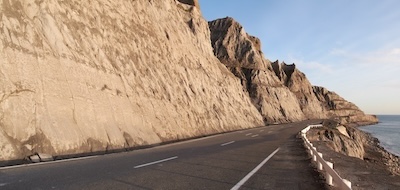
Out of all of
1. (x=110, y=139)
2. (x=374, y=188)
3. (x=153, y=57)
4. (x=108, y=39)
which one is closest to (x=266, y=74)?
(x=153, y=57)

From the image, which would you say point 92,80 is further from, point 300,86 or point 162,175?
point 300,86

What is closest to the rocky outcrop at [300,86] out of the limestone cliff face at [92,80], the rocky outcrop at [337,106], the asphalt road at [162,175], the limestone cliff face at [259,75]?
the limestone cliff face at [259,75]

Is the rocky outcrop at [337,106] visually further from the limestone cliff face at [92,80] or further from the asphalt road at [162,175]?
the asphalt road at [162,175]

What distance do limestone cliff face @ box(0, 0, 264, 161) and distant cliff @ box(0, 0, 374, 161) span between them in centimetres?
5

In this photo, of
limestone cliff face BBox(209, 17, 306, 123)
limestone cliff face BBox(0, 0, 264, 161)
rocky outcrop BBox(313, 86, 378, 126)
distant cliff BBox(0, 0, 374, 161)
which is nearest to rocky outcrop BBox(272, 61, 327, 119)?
limestone cliff face BBox(209, 17, 306, 123)

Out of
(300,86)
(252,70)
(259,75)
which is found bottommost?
(259,75)

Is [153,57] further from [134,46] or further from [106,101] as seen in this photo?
[106,101]

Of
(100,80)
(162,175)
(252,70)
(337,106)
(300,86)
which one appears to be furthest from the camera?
(337,106)

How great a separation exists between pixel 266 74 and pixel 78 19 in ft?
214

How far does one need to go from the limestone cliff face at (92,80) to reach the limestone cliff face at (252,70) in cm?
3737

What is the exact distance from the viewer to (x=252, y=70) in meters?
78.9

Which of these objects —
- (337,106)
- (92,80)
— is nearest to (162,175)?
(92,80)

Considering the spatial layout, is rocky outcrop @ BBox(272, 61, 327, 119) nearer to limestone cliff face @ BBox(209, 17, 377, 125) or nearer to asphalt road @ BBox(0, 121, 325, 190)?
limestone cliff face @ BBox(209, 17, 377, 125)

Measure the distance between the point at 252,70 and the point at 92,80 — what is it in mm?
62208
